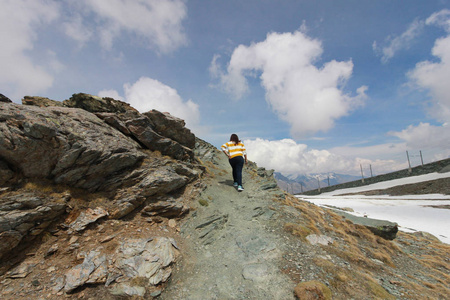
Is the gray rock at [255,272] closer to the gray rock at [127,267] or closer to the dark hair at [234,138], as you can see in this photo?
the gray rock at [127,267]

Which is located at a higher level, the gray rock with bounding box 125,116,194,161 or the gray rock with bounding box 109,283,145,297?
the gray rock with bounding box 125,116,194,161

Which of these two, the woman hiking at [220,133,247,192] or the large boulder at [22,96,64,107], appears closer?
the large boulder at [22,96,64,107]

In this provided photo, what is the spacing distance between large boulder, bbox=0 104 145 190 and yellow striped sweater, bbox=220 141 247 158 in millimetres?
5702

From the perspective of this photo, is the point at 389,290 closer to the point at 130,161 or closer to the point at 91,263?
the point at 91,263

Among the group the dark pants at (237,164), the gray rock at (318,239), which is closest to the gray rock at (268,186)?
the dark pants at (237,164)

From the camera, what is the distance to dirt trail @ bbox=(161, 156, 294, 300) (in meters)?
5.66

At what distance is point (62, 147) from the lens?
7.70 metres

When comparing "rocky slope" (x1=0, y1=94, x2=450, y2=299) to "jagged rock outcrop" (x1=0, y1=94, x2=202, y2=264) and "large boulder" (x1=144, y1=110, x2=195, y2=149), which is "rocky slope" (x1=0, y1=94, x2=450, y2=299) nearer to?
"jagged rock outcrop" (x1=0, y1=94, x2=202, y2=264)

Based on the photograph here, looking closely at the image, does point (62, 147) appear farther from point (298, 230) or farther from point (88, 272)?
point (298, 230)

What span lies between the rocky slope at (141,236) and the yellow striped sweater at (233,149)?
332 cm

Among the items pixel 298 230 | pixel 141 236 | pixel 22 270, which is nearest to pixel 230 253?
pixel 298 230

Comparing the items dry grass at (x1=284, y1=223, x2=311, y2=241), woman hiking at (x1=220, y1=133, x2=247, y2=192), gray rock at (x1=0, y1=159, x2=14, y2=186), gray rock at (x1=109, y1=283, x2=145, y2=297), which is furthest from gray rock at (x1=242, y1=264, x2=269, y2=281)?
gray rock at (x1=0, y1=159, x2=14, y2=186)

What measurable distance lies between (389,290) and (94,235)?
10.9m

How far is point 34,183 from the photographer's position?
22.7 feet
